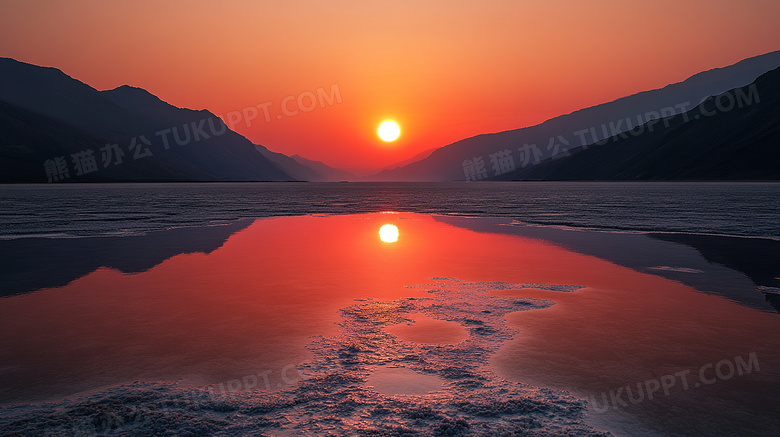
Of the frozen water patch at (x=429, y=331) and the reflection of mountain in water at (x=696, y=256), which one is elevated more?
the frozen water patch at (x=429, y=331)

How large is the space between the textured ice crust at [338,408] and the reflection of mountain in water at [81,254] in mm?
8102

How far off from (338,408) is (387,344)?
7.95ft

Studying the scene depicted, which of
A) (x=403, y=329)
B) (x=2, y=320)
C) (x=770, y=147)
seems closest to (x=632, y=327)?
(x=403, y=329)

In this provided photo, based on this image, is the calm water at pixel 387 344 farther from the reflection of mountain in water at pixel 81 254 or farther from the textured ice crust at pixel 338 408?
the reflection of mountain in water at pixel 81 254

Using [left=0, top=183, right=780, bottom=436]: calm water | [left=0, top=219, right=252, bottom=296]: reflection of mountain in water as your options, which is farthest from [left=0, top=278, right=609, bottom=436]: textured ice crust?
[left=0, top=219, right=252, bottom=296]: reflection of mountain in water

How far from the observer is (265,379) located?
254 inches

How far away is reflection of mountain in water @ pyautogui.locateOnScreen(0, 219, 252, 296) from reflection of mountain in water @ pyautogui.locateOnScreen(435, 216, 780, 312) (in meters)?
16.2

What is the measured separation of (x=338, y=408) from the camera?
557cm

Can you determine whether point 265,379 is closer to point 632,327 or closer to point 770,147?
point 632,327

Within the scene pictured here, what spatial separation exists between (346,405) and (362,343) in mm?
2317

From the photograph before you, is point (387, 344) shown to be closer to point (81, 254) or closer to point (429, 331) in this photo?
point (429, 331)

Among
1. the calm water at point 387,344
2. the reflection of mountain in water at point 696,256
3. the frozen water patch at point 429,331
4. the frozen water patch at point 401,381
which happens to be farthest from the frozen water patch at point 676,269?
the frozen water patch at point 401,381

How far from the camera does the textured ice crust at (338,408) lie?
5.09 m

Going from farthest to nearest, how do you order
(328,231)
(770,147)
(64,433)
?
(770,147) → (328,231) → (64,433)
